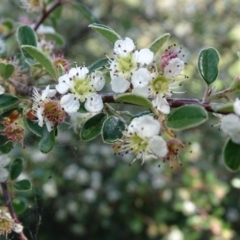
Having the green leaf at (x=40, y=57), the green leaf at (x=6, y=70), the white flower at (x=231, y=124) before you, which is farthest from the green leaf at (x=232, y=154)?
the green leaf at (x=6, y=70)

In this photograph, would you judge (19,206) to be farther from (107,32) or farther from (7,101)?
(107,32)

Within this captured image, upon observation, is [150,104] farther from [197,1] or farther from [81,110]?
[197,1]

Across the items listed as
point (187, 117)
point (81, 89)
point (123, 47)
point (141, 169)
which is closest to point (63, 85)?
point (81, 89)

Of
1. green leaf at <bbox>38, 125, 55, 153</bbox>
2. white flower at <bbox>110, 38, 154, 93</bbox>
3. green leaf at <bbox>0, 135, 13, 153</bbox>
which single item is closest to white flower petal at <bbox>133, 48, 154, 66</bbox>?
white flower at <bbox>110, 38, 154, 93</bbox>

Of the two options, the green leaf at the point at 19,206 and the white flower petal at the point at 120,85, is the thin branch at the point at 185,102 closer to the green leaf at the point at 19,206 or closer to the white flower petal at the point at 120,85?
the white flower petal at the point at 120,85

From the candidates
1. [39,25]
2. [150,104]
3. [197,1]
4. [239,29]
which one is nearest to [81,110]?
[150,104]
